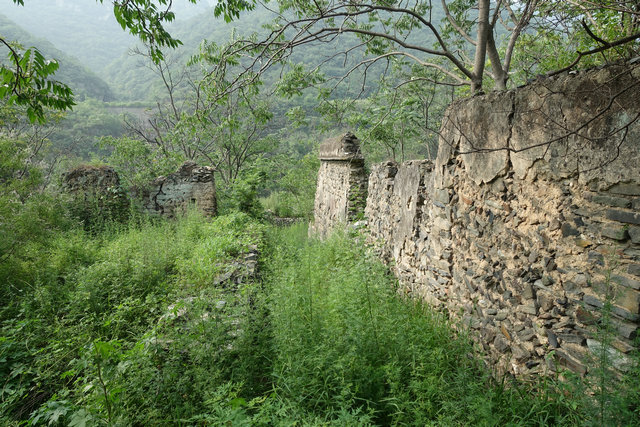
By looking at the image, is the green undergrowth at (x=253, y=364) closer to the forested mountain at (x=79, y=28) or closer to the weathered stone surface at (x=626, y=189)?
the weathered stone surface at (x=626, y=189)

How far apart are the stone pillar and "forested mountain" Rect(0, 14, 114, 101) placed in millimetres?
30953

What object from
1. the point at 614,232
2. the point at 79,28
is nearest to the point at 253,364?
the point at 614,232

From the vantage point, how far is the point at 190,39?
42.4 m

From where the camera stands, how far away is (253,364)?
2.62 meters

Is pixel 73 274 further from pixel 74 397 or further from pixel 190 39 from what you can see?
pixel 190 39

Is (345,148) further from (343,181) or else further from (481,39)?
(481,39)

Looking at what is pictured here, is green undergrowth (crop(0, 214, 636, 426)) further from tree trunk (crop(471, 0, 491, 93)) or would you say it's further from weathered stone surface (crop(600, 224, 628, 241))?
tree trunk (crop(471, 0, 491, 93))

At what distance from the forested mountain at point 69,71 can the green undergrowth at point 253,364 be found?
3367cm

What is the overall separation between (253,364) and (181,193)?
7637mm

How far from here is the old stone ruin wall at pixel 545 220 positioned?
1.79 metres

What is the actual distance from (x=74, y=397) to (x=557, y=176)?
3614 millimetres

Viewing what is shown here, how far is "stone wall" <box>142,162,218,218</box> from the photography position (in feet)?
29.9

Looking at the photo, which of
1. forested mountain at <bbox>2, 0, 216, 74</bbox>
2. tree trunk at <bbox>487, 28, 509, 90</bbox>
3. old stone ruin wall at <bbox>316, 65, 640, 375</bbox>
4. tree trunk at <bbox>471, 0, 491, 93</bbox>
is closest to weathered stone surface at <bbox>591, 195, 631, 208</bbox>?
old stone ruin wall at <bbox>316, 65, 640, 375</bbox>

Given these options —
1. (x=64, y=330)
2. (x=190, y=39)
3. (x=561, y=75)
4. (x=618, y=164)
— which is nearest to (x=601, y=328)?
(x=618, y=164)
